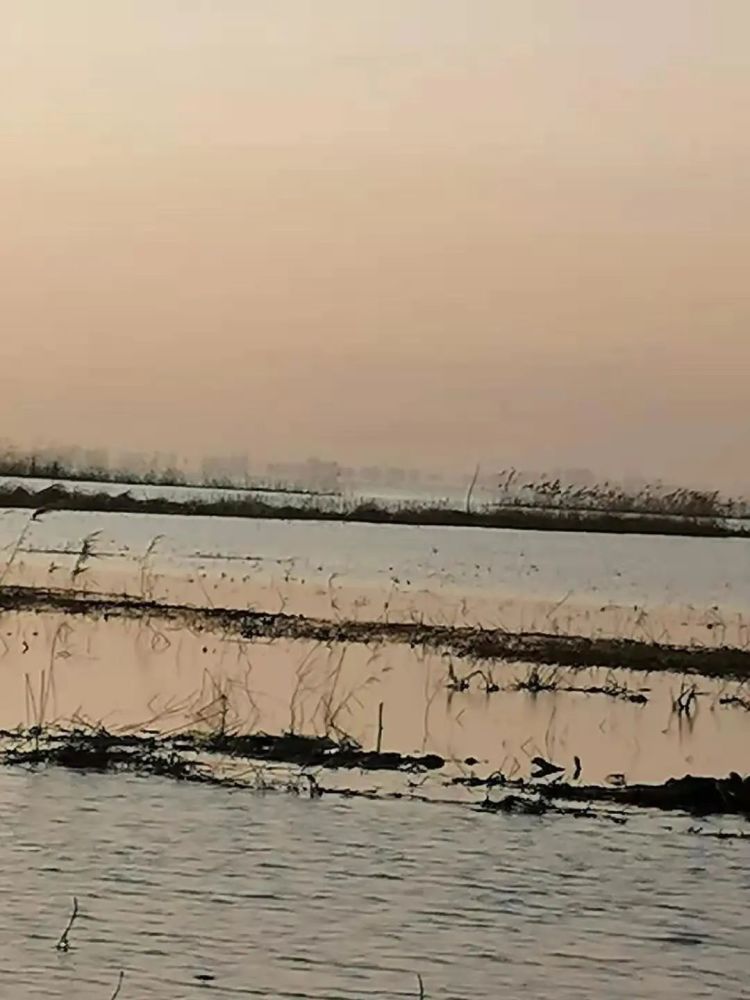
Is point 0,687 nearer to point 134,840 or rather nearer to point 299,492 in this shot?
point 134,840

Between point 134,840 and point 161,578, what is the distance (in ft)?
1.33

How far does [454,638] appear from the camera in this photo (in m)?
2.24

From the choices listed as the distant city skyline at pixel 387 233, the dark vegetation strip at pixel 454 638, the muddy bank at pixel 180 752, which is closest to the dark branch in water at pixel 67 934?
the muddy bank at pixel 180 752

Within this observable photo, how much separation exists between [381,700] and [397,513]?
28cm

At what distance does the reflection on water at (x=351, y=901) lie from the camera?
2.07m

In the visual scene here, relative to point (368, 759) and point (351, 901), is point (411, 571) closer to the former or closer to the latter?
point (368, 759)

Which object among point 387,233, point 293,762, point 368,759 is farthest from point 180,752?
point 387,233

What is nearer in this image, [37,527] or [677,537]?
[677,537]

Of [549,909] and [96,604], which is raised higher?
[96,604]

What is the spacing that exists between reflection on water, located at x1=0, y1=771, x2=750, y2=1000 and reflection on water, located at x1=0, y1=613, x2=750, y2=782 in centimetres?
11

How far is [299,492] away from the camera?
224cm

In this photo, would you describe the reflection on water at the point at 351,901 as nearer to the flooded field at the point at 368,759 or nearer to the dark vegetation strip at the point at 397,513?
the flooded field at the point at 368,759

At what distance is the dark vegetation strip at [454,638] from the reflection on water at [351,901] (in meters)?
0.24

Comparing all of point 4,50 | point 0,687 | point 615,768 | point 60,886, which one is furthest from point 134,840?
point 4,50
